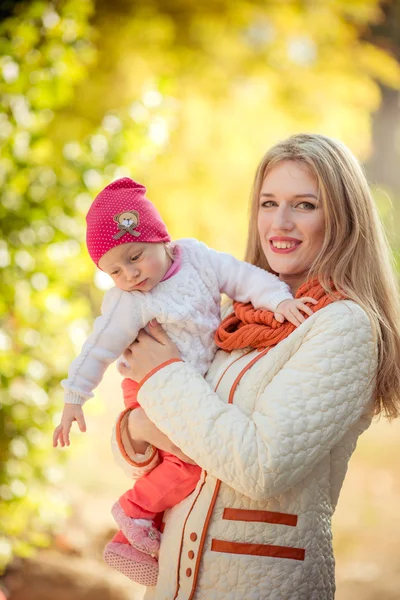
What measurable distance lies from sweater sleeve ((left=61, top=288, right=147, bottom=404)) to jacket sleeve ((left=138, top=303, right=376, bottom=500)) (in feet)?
0.75

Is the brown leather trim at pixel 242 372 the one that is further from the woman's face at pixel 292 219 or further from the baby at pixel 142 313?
the woman's face at pixel 292 219

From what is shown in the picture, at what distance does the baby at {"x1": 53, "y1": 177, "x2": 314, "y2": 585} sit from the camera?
74.7 inches

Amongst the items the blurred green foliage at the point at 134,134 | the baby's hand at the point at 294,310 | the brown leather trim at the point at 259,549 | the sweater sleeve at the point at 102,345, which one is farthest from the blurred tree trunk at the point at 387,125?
the brown leather trim at the point at 259,549

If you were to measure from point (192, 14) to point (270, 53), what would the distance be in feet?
1.98

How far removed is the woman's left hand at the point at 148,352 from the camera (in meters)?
1.84

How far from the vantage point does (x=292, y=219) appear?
1915 mm

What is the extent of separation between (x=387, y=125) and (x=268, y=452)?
607 cm

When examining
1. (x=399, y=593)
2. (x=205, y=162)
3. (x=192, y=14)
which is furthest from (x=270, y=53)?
(x=399, y=593)

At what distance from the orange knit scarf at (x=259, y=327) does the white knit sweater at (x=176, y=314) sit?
0.04 meters

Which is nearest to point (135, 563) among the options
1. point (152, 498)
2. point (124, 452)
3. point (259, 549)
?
point (152, 498)

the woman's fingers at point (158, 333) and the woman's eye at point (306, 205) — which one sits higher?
the woman's eye at point (306, 205)

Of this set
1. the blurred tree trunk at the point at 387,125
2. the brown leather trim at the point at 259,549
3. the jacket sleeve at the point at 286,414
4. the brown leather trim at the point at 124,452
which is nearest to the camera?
the jacket sleeve at the point at 286,414

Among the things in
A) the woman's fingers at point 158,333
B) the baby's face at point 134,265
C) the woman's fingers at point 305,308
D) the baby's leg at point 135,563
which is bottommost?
the baby's leg at point 135,563

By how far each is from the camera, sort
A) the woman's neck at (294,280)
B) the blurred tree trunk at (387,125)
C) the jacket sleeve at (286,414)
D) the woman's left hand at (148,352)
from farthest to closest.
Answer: the blurred tree trunk at (387,125) → the woman's neck at (294,280) → the woman's left hand at (148,352) → the jacket sleeve at (286,414)
